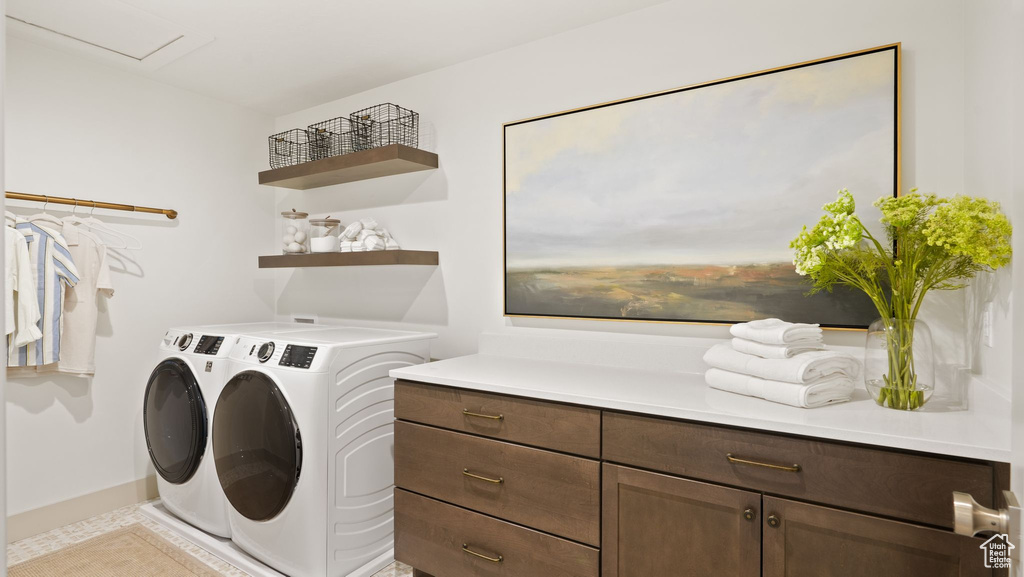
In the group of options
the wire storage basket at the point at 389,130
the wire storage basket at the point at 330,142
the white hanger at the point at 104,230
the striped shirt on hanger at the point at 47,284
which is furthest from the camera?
the wire storage basket at the point at 330,142

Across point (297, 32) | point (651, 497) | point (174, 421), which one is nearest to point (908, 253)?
point (651, 497)

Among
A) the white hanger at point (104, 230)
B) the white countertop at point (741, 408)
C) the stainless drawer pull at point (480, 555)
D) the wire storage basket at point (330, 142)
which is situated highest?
the wire storage basket at point (330, 142)

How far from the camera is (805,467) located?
49.8 inches

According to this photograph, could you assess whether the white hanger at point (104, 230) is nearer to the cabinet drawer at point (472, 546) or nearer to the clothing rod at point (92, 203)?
the clothing rod at point (92, 203)

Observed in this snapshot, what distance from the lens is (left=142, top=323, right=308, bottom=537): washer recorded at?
7.65 feet

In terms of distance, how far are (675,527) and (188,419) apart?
6.98 ft

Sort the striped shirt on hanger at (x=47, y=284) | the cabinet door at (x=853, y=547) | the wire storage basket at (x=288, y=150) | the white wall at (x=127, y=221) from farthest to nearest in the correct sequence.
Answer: the wire storage basket at (x=288, y=150)
the white wall at (x=127, y=221)
the striped shirt on hanger at (x=47, y=284)
the cabinet door at (x=853, y=547)

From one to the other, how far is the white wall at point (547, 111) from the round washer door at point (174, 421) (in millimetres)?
865

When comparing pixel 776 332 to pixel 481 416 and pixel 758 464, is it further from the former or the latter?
pixel 481 416

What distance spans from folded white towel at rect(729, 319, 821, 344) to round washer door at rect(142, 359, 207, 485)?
225 cm

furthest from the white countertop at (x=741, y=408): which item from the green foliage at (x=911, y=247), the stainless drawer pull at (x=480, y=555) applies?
the stainless drawer pull at (x=480, y=555)

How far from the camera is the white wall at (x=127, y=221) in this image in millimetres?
2416

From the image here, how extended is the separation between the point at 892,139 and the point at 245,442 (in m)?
2.56

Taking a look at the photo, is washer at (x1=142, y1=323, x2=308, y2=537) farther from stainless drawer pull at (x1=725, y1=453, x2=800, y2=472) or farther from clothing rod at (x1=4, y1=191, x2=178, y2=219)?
stainless drawer pull at (x1=725, y1=453, x2=800, y2=472)
